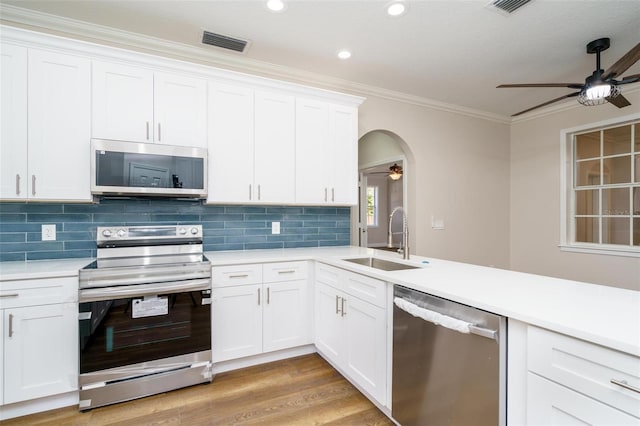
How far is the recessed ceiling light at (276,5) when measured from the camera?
2.17 metres

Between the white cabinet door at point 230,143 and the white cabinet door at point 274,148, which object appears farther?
the white cabinet door at point 274,148

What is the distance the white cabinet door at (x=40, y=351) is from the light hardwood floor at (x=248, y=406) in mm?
196

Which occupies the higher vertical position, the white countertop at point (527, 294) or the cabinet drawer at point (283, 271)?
the white countertop at point (527, 294)

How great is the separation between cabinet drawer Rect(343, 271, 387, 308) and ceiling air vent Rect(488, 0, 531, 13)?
6.95ft

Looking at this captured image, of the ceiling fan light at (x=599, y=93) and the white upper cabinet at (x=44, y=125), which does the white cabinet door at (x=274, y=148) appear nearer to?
the white upper cabinet at (x=44, y=125)

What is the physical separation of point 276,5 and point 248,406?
109 inches

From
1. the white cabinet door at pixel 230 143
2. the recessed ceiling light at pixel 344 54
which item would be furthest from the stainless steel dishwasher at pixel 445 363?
the recessed ceiling light at pixel 344 54

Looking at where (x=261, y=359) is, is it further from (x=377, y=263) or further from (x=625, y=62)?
(x=625, y=62)

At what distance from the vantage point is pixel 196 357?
227 cm

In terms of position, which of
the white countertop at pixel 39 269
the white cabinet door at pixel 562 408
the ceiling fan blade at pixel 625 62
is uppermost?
the ceiling fan blade at pixel 625 62

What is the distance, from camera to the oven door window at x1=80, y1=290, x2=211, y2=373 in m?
1.98

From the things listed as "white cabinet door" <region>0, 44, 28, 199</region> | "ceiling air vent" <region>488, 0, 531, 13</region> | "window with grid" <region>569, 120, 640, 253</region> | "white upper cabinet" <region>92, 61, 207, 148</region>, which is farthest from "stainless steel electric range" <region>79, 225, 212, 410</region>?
"window with grid" <region>569, 120, 640, 253</region>

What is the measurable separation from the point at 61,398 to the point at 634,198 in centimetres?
570

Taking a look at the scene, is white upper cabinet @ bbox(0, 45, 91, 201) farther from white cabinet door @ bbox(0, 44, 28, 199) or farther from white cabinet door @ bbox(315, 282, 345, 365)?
white cabinet door @ bbox(315, 282, 345, 365)
